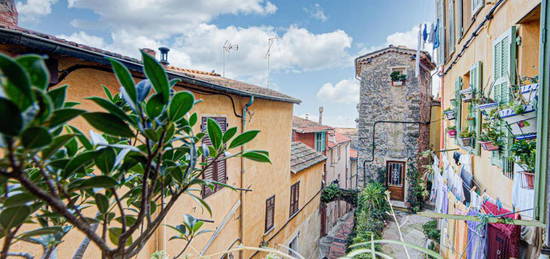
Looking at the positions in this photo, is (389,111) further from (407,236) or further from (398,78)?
(407,236)

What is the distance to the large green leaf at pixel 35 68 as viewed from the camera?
0.56 m

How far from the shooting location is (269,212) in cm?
798

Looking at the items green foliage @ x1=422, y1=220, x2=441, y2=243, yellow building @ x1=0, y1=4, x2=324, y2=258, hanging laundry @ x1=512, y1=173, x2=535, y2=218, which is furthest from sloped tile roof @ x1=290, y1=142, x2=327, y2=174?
hanging laundry @ x1=512, y1=173, x2=535, y2=218

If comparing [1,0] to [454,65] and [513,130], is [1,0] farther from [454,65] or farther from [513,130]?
[454,65]

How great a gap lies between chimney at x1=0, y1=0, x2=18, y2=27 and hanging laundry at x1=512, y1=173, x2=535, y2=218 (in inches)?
262

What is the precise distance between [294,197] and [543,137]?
8.47 m

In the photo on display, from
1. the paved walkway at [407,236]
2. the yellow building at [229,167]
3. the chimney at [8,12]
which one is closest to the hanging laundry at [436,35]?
the yellow building at [229,167]

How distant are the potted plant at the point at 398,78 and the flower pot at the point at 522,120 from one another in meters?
11.8

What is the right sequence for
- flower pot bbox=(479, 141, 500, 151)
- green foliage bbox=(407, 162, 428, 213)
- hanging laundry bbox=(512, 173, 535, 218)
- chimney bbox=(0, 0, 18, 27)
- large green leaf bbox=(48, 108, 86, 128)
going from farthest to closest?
1. green foliage bbox=(407, 162, 428, 213)
2. chimney bbox=(0, 0, 18, 27)
3. flower pot bbox=(479, 141, 500, 151)
4. hanging laundry bbox=(512, 173, 535, 218)
5. large green leaf bbox=(48, 108, 86, 128)

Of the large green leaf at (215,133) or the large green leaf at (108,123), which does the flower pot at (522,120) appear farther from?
the large green leaf at (108,123)

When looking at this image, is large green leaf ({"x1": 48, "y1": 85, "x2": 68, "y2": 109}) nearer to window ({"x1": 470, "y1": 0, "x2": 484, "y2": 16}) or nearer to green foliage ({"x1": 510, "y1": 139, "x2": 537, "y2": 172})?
green foliage ({"x1": 510, "y1": 139, "x2": 537, "y2": 172})

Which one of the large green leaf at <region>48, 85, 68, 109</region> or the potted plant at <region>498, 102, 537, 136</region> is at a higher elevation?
the potted plant at <region>498, 102, 537, 136</region>

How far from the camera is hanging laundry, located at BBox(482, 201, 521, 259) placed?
99.5 inches

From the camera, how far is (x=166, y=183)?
1229 mm
